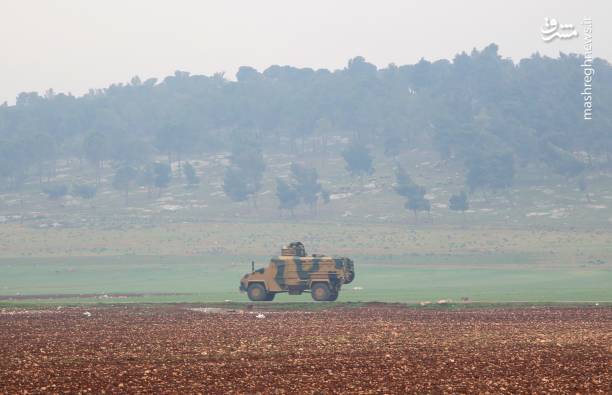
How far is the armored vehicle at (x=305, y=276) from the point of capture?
51.4 metres

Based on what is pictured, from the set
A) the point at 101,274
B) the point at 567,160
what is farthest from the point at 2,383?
the point at 567,160

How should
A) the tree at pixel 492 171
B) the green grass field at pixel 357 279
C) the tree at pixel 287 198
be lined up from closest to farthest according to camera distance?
the green grass field at pixel 357 279 → the tree at pixel 287 198 → the tree at pixel 492 171

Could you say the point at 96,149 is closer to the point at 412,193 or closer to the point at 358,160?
the point at 358,160

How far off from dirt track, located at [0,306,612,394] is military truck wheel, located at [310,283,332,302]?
10307 millimetres

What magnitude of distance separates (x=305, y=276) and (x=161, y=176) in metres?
109

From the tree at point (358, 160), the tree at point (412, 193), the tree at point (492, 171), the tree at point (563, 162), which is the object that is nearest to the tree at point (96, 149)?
the tree at point (358, 160)

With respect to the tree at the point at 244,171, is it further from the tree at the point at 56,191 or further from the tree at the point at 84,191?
the tree at the point at 56,191

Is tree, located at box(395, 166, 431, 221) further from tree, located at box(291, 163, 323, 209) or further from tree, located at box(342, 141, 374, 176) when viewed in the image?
tree, located at box(291, 163, 323, 209)

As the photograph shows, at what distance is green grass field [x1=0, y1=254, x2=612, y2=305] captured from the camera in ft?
186

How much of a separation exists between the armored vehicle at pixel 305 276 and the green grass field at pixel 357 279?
294 cm

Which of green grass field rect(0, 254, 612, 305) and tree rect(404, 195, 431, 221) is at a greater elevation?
tree rect(404, 195, 431, 221)

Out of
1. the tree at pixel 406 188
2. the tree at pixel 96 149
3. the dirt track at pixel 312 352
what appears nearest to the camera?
the dirt track at pixel 312 352

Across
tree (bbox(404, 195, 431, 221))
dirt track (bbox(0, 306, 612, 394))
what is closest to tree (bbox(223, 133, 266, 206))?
tree (bbox(404, 195, 431, 221))

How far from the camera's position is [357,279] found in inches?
3046
